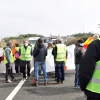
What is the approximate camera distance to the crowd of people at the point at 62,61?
319 cm

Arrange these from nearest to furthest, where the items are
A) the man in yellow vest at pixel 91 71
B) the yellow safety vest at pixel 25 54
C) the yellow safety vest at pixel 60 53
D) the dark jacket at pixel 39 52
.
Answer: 1. the man in yellow vest at pixel 91 71
2. the dark jacket at pixel 39 52
3. the yellow safety vest at pixel 60 53
4. the yellow safety vest at pixel 25 54

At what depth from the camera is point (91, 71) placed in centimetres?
320

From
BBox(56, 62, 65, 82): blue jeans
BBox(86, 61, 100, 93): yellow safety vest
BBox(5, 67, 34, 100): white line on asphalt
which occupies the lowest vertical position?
BBox(5, 67, 34, 100): white line on asphalt

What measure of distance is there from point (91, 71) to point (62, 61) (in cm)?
647

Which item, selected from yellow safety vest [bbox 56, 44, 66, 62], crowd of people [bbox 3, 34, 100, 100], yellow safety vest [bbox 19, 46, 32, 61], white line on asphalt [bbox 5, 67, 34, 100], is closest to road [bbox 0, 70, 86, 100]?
white line on asphalt [bbox 5, 67, 34, 100]

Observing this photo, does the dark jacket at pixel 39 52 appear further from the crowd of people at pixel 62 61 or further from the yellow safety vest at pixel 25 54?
the yellow safety vest at pixel 25 54

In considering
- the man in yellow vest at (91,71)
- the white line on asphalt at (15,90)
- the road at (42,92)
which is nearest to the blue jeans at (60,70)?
the road at (42,92)

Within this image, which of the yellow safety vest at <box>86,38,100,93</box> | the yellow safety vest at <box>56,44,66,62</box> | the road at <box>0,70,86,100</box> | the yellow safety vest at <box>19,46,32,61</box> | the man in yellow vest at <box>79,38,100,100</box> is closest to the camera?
the man in yellow vest at <box>79,38,100,100</box>

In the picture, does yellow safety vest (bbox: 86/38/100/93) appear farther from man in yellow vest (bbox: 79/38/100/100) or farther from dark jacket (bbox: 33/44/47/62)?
dark jacket (bbox: 33/44/47/62)

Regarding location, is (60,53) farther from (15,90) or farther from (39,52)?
(15,90)

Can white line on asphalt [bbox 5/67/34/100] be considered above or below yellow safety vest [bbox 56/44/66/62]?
below

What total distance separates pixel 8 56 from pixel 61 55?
83.1 inches

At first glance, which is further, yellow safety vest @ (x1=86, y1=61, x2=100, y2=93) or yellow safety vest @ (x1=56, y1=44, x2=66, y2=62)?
yellow safety vest @ (x1=56, y1=44, x2=66, y2=62)

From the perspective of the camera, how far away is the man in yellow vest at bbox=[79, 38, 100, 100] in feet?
10.4
